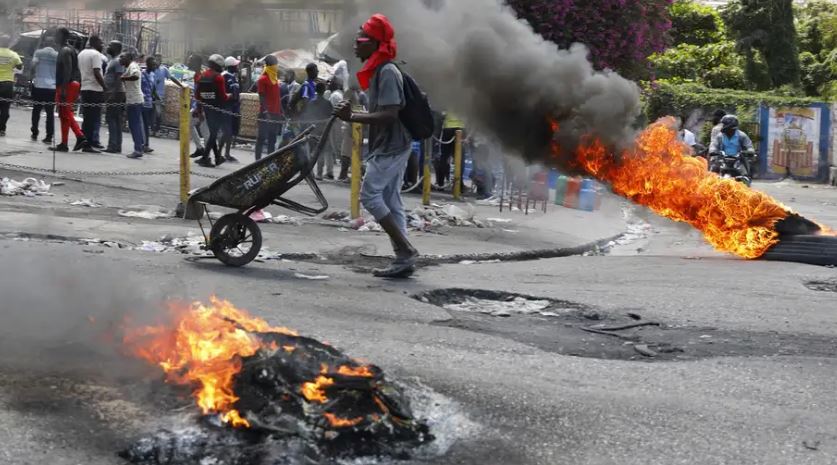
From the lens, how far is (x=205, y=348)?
4.89m

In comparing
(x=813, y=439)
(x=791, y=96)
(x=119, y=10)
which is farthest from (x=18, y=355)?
(x=791, y=96)

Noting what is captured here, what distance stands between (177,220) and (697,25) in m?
30.0

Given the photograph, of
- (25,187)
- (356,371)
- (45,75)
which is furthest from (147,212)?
(356,371)

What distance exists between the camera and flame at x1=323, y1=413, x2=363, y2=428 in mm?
4207

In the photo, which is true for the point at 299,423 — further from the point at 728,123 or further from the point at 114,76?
the point at 114,76

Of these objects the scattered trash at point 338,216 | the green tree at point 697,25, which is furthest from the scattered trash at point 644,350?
the green tree at point 697,25

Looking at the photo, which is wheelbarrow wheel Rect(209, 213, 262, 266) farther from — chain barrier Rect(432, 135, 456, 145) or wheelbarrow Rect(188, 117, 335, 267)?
chain barrier Rect(432, 135, 456, 145)

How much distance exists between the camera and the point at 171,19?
5055 millimetres

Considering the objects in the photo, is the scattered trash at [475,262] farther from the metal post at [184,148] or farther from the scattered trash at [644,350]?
the scattered trash at [644,350]

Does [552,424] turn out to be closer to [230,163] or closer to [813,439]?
[813,439]

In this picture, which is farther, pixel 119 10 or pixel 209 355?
pixel 119 10

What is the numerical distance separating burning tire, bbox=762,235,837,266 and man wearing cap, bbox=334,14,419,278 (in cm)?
385

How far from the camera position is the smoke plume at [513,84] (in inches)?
382

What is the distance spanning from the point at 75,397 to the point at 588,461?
7.36 feet
